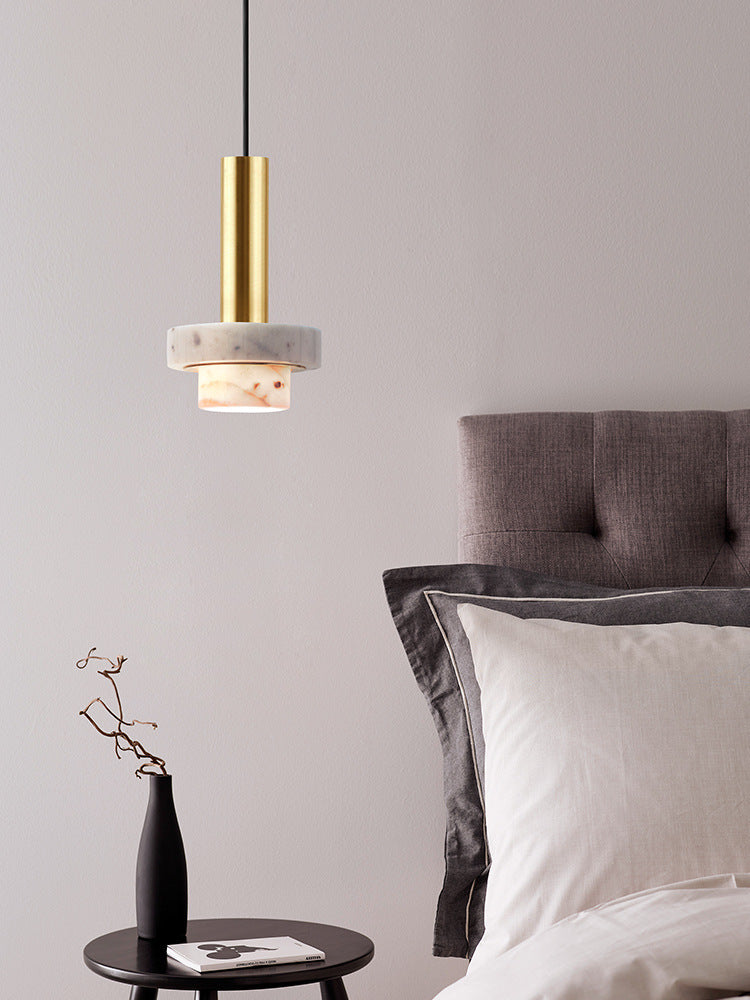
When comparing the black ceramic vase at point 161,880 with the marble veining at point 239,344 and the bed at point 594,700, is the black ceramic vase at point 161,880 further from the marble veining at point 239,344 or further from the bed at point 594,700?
the marble veining at point 239,344

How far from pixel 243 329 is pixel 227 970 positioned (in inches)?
34.3

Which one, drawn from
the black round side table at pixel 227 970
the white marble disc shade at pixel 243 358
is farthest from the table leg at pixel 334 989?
the white marble disc shade at pixel 243 358

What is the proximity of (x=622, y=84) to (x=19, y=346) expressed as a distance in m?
1.20

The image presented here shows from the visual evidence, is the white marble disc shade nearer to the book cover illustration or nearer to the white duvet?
the white duvet

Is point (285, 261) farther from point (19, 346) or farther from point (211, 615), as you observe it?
point (211, 615)

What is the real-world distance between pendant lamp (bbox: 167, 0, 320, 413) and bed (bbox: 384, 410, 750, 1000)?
0.59m

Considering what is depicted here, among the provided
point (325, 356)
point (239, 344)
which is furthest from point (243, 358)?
point (325, 356)

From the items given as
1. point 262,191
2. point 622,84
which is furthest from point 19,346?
point 622,84

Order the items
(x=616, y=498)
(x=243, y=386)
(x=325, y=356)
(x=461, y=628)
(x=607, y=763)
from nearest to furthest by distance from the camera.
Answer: (x=243, y=386) → (x=607, y=763) → (x=461, y=628) → (x=616, y=498) → (x=325, y=356)

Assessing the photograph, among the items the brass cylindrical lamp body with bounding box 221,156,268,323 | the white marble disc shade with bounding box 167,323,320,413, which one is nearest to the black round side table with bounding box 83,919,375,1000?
the white marble disc shade with bounding box 167,323,320,413

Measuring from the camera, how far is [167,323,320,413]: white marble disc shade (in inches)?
46.4

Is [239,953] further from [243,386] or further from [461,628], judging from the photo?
[243,386]

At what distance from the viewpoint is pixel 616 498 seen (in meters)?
1.98

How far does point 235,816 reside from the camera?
81.2 inches
